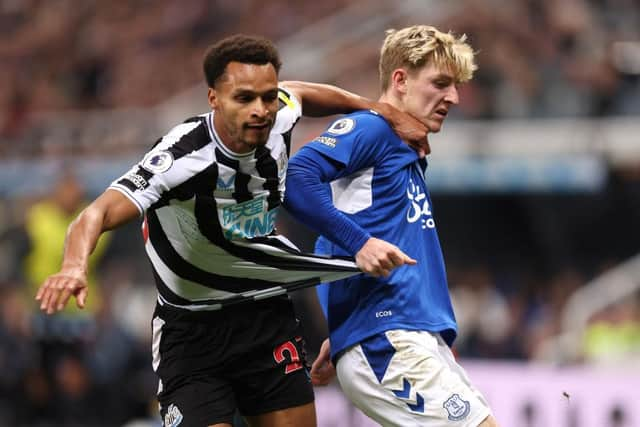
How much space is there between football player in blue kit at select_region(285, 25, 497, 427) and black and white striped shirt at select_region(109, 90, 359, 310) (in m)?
0.12

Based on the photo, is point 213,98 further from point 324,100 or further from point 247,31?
point 247,31

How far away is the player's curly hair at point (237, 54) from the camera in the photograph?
503cm

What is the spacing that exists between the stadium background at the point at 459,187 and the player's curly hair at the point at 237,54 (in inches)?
162

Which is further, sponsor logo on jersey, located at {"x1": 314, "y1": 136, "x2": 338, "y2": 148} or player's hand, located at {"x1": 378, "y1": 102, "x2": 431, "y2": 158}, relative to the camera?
player's hand, located at {"x1": 378, "y1": 102, "x2": 431, "y2": 158}

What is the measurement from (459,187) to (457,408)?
8.23 m

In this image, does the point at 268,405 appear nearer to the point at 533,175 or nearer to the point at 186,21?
the point at 533,175

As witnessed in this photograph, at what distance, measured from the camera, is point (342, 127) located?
17.8 feet

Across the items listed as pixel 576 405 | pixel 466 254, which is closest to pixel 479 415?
pixel 576 405

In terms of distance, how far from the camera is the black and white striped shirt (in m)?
5.03

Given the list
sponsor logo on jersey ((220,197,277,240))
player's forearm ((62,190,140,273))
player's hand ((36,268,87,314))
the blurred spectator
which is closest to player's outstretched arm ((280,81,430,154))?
sponsor logo on jersey ((220,197,277,240))

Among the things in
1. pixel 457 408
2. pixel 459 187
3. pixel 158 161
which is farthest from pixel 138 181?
pixel 459 187

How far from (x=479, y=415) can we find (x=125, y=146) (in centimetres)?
1120

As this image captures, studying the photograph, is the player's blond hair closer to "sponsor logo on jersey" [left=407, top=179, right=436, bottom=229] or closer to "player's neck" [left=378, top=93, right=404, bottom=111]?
"player's neck" [left=378, top=93, right=404, bottom=111]

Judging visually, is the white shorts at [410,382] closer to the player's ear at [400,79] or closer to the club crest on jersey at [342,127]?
the club crest on jersey at [342,127]
